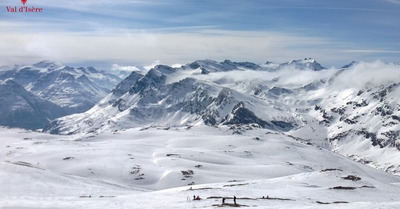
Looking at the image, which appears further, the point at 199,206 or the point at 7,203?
the point at 199,206

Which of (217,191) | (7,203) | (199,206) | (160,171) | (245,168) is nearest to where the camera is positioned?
(7,203)

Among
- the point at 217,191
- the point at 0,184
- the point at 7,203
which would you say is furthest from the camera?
the point at 0,184

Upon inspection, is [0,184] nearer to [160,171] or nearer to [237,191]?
[237,191]

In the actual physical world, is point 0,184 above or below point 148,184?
above

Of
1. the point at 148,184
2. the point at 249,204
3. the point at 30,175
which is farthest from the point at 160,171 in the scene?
the point at 249,204

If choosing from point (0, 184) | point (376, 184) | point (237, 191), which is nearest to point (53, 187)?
point (0, 184)

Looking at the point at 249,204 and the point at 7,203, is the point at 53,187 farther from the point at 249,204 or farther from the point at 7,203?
the point at 249,204

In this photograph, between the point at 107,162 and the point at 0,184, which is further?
the point at 107,162

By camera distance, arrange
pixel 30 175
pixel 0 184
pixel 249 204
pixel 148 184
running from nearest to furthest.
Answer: pixel 249 204 → pixel 0 184 → pixel 30 175 → pixel 148 184

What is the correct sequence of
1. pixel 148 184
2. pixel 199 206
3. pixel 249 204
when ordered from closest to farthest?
pixel 199 206 → pixel 249 204 → pixel 148 184
